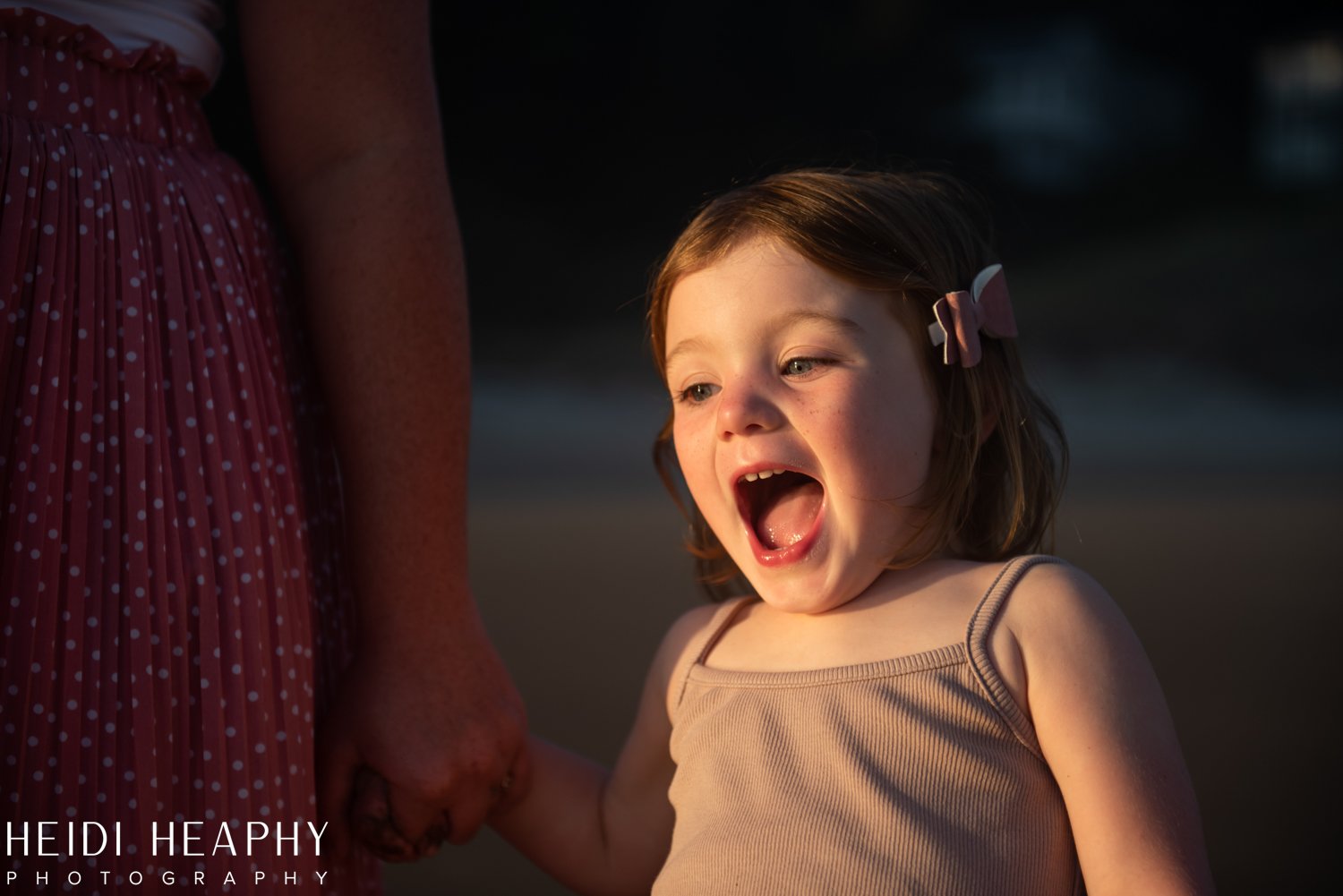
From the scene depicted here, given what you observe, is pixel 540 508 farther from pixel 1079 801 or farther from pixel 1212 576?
pixel 1079 801

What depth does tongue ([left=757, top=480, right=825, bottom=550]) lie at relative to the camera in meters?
1.22

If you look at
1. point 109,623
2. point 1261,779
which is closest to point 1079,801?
point 109,623

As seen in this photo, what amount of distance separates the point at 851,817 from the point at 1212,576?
108 inches

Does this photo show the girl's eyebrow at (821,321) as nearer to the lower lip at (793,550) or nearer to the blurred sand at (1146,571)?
the lower lip at (793,550)

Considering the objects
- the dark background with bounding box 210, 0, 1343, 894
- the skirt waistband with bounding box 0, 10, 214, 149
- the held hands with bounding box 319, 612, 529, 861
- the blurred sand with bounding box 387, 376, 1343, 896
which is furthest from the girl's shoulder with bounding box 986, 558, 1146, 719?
the dark background with bounding box 210, 0, 1343, 894

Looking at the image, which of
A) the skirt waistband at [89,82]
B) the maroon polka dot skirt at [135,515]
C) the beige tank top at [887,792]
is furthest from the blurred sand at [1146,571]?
the skirt waistband at [89,82]

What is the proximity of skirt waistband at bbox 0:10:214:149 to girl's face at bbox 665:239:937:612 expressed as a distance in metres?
0.50

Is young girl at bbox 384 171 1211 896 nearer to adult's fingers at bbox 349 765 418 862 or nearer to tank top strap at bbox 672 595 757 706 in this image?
tank top strap at bbox 672 595 757 706

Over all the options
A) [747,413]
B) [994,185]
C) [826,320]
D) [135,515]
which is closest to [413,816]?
[135,515]

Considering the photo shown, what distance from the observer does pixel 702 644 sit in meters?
1.31

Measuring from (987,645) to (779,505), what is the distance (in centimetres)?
23

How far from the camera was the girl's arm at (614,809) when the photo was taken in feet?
4.41

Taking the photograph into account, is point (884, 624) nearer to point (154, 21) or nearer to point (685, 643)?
point (685, 643)

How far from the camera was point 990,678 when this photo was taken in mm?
1093
